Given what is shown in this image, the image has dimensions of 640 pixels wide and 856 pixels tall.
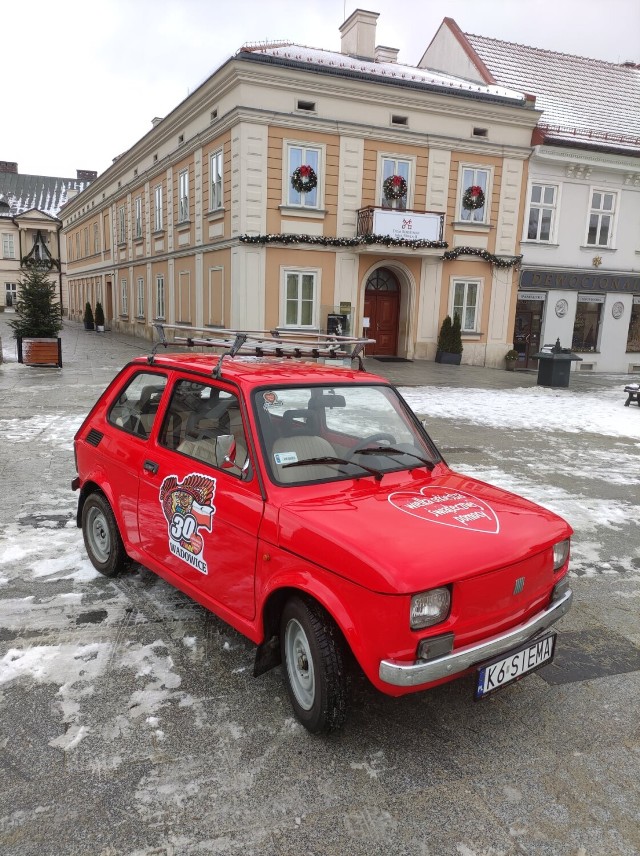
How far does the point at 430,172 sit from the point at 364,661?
21.4 metres

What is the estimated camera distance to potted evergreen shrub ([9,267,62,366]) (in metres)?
17.3

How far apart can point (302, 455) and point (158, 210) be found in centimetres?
2664

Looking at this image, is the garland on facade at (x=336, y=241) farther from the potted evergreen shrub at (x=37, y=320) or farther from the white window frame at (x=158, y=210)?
the white window frame at (x=158, y=210)

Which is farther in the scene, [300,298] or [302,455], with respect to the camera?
[300,298]

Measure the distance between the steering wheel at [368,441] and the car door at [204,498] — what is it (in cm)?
64

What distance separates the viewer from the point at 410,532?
301 centimetres

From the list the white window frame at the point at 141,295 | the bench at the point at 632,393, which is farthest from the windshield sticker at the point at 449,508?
the white window frame at the point at 141,295

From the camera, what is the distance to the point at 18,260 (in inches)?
2462

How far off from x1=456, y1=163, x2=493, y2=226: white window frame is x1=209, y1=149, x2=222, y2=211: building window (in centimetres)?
810

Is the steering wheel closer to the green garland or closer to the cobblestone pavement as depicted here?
the cobblestone pavement

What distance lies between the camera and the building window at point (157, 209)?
2720cm

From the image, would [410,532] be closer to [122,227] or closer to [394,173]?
[394,173]

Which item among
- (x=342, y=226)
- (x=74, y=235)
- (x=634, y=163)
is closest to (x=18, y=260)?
(x=74, y=235)

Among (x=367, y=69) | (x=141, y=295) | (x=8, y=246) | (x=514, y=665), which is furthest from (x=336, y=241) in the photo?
(x=8, y=246)
